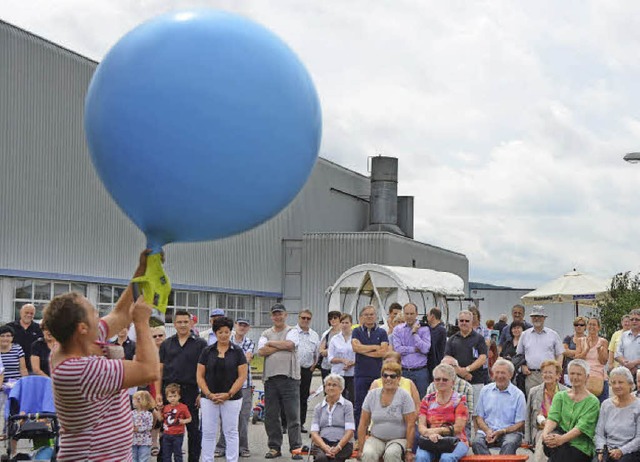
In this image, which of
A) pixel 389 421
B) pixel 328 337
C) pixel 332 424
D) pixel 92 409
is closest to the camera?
pixel 92 409

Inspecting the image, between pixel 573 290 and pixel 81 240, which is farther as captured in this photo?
pixel 81 240

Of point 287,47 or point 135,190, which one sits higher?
point 287,47

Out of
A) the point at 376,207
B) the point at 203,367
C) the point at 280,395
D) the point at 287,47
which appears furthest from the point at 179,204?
the point at 376,207

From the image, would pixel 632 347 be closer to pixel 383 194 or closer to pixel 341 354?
pixel 341 354

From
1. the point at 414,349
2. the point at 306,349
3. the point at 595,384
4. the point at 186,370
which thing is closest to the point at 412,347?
the point at 414,349

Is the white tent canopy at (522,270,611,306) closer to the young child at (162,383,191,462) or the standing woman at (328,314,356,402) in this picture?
the standing woman at (328,314,356,402)

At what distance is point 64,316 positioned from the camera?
4.20 metres

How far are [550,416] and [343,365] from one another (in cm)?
425

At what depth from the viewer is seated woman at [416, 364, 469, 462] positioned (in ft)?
31.1

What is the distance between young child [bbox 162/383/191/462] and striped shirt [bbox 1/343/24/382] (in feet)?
7.83

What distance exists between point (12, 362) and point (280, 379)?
3.31 m

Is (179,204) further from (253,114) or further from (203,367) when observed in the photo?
(203,367)

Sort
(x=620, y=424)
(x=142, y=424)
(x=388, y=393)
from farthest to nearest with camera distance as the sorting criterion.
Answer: (x=142, y=424) → (x=388, y=393) → (x=620, y=424)

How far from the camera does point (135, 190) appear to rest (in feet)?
13.7
